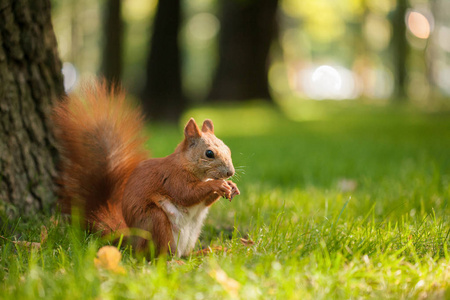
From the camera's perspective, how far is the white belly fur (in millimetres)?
1809

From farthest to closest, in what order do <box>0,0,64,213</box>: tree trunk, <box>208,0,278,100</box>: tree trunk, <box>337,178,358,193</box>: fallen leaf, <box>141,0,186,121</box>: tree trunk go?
<box>208,0,278,100</box>: tree trunk
<box>141,0,186,121</box>: tree trunk
<box>337,178,358,193</box>: fallen leaf
<box>0,0,64,213</box>: tree trunk

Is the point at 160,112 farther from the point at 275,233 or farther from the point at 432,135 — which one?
the point at 275,233

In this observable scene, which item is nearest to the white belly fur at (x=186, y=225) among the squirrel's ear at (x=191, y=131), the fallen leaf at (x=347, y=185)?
the squirrel's ear at (x=191, y=131)

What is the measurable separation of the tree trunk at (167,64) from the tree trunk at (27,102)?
222 inches

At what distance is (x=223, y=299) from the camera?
132 cm

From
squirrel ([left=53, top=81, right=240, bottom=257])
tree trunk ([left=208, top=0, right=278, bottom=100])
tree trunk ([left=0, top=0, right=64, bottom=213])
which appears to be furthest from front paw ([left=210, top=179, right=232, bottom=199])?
tree trunk ([left=208, top=0, right=278, bottom=100])

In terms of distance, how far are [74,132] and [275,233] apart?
36.2 inches

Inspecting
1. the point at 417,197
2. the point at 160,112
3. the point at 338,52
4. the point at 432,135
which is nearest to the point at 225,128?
the point at 160,112

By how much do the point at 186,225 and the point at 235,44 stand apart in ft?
32.6

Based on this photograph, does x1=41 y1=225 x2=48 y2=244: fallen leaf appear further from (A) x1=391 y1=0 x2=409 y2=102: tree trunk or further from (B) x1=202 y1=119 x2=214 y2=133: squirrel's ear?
(A) x1=391 y1=0 x2=409 y2=102: tree trunk

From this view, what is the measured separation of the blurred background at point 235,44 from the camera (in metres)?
8.24

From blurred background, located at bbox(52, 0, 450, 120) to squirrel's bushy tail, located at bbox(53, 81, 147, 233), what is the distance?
19 cm

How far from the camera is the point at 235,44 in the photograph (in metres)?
11.4

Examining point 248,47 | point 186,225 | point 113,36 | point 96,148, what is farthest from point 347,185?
point 248,47
